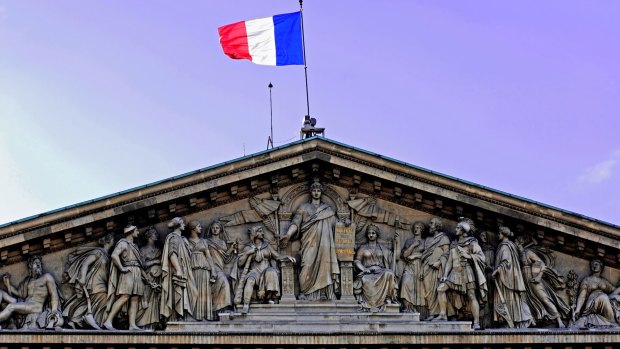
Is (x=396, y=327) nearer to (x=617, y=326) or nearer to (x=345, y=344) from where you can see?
(x=345, y=344)

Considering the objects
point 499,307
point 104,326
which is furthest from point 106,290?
point 499,307

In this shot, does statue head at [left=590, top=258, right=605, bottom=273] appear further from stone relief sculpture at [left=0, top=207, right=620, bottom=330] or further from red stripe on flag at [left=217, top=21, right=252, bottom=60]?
red stripe on flag at [left=217, top=21, right=252, bottom=60]

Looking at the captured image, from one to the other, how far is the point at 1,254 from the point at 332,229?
6595 millimetres

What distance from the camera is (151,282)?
119 feet

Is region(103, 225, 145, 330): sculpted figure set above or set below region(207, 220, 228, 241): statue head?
below

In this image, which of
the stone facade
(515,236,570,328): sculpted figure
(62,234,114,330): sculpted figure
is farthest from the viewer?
(515,236,570,328): sculpted figure

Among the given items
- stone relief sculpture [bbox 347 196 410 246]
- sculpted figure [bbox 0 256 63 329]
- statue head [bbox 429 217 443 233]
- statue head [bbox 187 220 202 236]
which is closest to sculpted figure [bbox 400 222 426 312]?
statue head [bbox 429 217 443 233]

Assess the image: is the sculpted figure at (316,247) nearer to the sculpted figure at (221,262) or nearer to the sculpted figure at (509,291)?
the sculpted figure at (221,262)

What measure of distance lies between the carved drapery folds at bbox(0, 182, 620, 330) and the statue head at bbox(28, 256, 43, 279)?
0.13 feet

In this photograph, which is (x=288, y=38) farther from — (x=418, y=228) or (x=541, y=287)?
(x=541, y=287)

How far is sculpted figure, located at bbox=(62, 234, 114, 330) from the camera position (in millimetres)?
35938

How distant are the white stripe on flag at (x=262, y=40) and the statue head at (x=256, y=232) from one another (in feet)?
15.9

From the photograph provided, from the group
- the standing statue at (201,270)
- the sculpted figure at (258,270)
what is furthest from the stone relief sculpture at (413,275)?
the standing statue at (201,270)

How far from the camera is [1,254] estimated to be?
36219 millimetres
